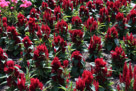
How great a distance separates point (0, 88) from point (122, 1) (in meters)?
5.48

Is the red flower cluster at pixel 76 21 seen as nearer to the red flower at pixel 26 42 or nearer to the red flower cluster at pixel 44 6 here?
the red flower cluster at pixel 44 6

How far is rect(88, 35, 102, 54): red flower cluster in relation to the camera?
5617 millimetres

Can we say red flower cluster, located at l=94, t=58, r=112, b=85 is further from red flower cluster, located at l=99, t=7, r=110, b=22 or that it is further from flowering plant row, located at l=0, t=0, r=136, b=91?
red flower cluster, located at l=99, t=7, r=110, b=22

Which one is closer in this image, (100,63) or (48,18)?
(100,63)

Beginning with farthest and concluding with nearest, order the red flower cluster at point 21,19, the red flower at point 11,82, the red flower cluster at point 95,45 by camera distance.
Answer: the red flower cluster at point 21,19
the red flower cluster at point 95,45
the red flower at point 11,82

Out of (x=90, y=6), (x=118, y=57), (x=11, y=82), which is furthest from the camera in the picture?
(x=90, y=6)

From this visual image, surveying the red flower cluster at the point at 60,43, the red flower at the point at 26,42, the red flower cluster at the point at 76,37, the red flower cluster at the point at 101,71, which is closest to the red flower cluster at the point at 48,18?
the red flower cluster at the point at 76,37

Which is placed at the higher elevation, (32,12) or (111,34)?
(32,12)

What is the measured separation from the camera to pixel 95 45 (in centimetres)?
568

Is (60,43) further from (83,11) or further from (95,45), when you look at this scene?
(83,11)

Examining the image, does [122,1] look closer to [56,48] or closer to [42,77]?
[56,48]

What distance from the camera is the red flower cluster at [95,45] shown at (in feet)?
18.4

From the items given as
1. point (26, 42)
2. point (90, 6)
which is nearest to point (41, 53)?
point (26, 42)

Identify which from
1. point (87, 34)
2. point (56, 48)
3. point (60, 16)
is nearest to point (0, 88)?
point (56, 48)
